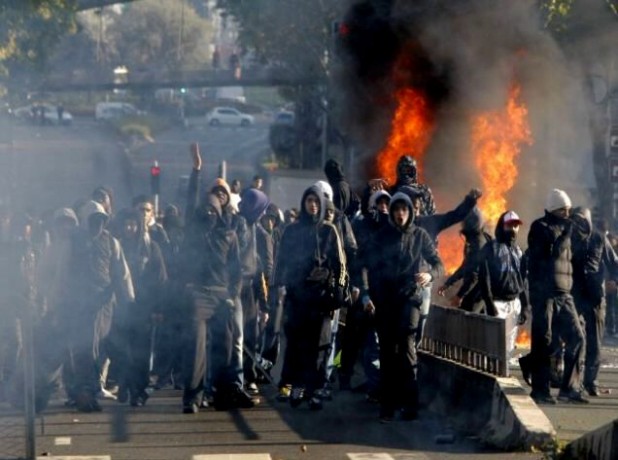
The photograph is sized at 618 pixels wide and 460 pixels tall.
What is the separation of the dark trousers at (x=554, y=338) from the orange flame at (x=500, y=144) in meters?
7.21

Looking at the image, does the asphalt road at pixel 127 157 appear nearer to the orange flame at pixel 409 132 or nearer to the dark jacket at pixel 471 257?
the orange flame at pixel 409 132

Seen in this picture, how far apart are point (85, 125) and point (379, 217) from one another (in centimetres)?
6892

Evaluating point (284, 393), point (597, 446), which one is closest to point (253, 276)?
point (284, 393)

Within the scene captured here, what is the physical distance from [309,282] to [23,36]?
318 cm

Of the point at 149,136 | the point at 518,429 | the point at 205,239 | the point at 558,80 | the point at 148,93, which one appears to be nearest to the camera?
the point at 518,429

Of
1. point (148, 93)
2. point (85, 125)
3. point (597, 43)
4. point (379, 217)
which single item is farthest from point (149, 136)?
point (379, 217)

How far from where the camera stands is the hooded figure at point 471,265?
1336 centimetres

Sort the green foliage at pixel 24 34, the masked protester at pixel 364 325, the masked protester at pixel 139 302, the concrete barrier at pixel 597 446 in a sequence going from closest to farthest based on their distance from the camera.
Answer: the concrete barrier at pixel 597 446, the green foliage at pixel 24 34, the masked protester at pixel 364 325, the masked protester at pixel 139 302

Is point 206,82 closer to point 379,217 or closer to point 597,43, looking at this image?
point 597,43

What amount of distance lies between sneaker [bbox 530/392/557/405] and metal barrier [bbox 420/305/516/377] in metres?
0.82

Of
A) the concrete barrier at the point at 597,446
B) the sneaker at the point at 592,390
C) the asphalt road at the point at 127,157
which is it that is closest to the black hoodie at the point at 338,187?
the sneaker at the point at 592,390

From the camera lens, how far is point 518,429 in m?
10.1

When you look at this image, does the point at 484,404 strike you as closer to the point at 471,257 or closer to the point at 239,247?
the point at 239,247

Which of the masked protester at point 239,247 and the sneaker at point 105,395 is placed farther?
the sneaker at point 105,395
